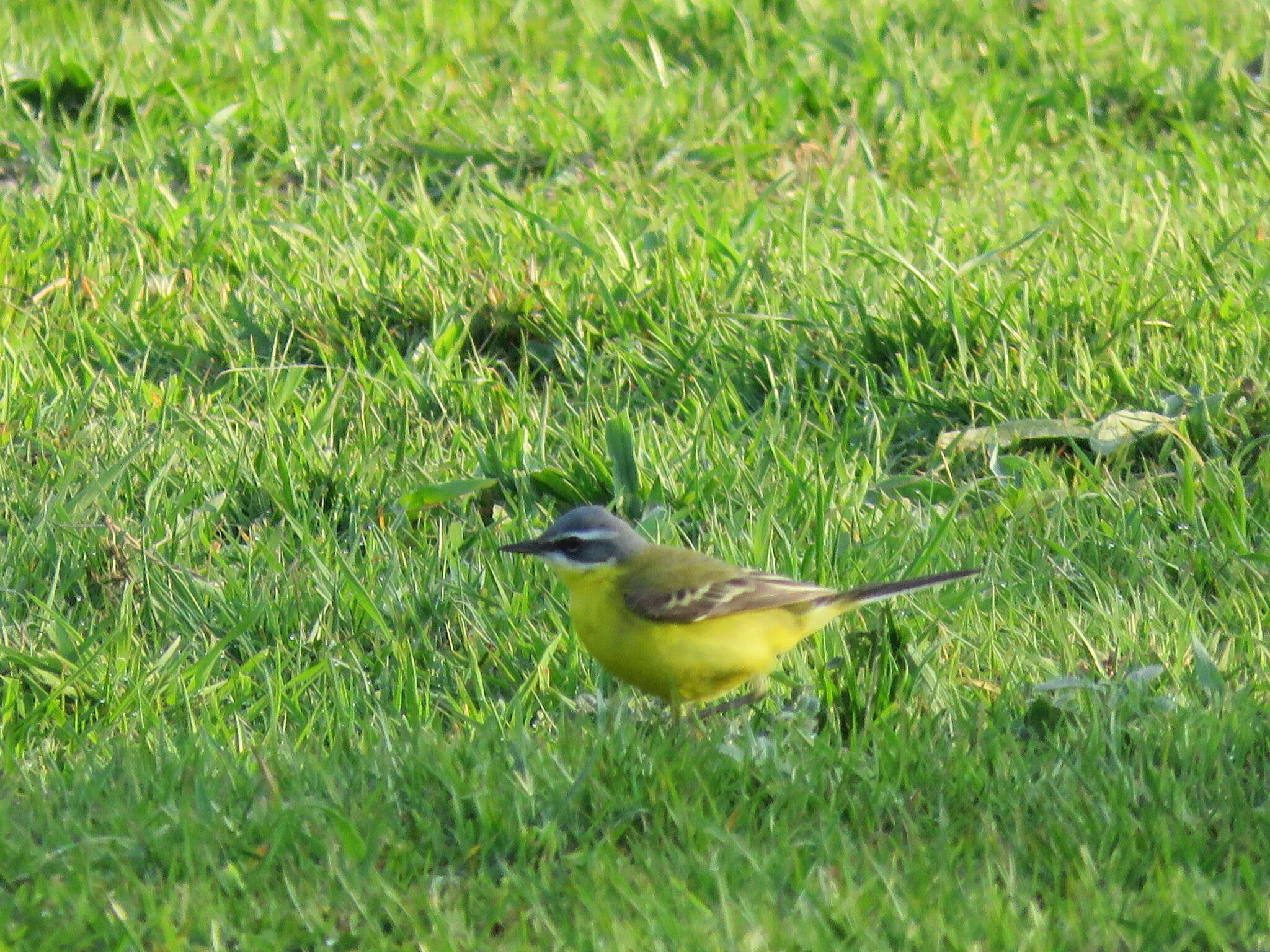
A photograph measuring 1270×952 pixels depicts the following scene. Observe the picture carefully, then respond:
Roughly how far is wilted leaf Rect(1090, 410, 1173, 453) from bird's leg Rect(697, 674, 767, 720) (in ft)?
5.50

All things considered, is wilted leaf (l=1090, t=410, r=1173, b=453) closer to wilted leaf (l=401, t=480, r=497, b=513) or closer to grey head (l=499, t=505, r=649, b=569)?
grey head (l=499, t=505, r=649, b=569)

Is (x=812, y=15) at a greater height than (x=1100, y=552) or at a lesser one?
greater

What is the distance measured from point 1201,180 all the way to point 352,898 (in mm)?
5407

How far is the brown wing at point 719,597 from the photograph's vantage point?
4.29m

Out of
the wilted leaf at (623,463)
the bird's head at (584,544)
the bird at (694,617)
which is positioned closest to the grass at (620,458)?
the wilted leaf at (623,463)

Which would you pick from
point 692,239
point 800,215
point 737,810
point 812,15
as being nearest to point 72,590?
point 737,810

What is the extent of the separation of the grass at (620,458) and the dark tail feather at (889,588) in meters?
0.07

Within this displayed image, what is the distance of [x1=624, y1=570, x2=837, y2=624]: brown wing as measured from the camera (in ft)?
14.1

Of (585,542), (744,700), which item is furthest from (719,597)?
(585,542)

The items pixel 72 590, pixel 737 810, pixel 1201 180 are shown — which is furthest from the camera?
pixel 1201 180

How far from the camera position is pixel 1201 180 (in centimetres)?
727

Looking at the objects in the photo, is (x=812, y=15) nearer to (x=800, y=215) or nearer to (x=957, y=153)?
(x=957, y=153)

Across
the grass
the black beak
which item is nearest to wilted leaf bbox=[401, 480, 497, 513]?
the grass

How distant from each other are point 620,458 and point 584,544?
33.9 inches
